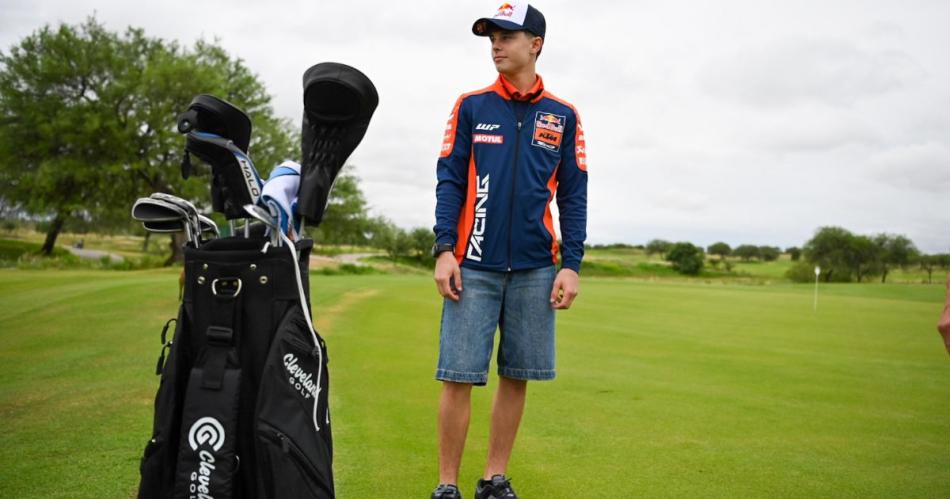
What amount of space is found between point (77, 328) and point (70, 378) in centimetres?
338

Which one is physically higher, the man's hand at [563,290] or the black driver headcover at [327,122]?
the black driver headcover at [327,122]

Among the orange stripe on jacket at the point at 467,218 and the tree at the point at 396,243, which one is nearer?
the orange stripe on jacket at the point at 467,218

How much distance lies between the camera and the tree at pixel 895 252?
50.9 m

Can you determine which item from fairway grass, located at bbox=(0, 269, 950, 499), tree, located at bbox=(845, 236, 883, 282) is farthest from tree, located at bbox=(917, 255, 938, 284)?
fairway grass, located at bbox=(0, 269, 950, 499)

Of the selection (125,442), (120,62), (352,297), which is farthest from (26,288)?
(120,62)

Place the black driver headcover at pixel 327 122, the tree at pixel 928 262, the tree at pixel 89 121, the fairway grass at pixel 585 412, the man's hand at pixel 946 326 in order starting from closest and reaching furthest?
the man's hand at pixel 946 326 → the black driver headcover at pixel 327 122 → the fairway grass at pixel 585 412 → the tree at pixel 89 121 → the tree at pixel 928 262

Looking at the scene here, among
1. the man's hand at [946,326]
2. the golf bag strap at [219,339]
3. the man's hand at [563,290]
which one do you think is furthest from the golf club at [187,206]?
the man's hand at [946,326]

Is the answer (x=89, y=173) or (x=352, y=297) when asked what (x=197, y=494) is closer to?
(x=352, y=297)

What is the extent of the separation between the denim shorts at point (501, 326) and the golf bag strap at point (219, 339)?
3.15ft

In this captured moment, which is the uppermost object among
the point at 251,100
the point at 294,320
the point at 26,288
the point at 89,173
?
the point at 251,100

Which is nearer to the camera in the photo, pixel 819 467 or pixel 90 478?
pixel 90 478

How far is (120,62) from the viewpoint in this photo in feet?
96.1

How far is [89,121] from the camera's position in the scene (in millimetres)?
27422

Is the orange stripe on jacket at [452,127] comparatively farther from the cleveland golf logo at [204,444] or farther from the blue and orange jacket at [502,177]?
the cleveland golf logo at [204,444]
